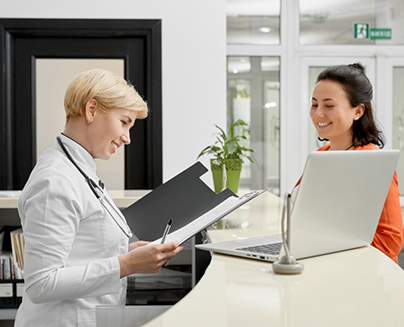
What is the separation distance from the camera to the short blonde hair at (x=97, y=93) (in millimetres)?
1138

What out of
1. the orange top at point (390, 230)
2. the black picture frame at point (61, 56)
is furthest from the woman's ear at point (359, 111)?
the black picture frame at point (61, 56)

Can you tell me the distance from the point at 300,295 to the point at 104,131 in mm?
694

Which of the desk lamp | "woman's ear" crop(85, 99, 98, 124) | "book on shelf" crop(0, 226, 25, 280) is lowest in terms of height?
"book on shelf" crop(0, 226, 25, 280)

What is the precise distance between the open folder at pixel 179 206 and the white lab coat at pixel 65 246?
0.13 metres

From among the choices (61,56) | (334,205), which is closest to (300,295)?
(334,205)

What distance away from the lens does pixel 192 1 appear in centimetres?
292

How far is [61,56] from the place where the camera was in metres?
2.93

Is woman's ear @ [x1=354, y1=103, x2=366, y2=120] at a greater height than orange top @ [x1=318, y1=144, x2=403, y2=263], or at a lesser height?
greater

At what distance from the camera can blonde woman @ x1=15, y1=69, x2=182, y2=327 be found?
3.15 ft

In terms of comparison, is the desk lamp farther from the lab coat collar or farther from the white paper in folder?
the lab coat collar

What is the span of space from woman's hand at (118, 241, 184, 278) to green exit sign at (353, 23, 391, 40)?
3512 millimetres

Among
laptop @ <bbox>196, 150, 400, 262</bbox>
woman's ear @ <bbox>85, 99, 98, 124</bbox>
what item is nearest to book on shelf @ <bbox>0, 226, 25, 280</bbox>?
woman's ear @ <bbox>85, 99, 98, 124</bbox>

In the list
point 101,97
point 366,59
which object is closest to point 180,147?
point 101,97

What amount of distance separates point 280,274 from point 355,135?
84 centimetres
